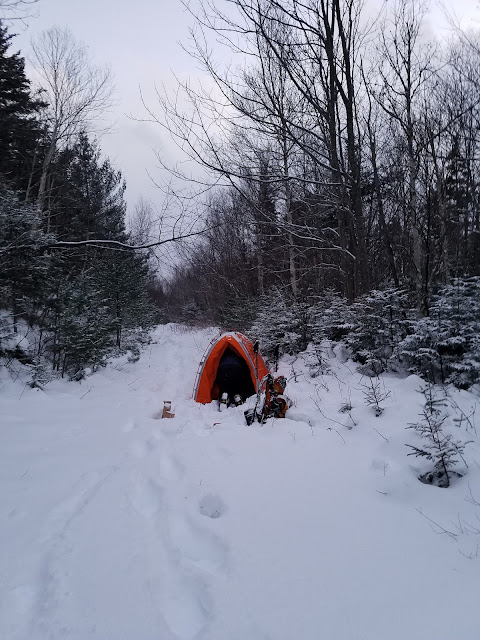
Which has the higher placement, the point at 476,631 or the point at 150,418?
the point at 476,631

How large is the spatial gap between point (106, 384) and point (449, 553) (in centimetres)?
661

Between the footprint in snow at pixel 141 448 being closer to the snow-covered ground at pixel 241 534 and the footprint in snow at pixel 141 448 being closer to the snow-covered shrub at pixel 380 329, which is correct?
the snow-covered ground at pixel 241 534

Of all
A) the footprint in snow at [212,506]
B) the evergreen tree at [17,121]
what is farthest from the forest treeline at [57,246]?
the footprint in snow at [212,506]

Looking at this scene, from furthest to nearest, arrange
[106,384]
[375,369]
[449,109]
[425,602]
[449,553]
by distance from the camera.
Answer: [449,109] < [106,384] < [375,369] < [449,553] < [425,602]

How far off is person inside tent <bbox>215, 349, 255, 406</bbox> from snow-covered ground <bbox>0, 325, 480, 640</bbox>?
206 centimetres

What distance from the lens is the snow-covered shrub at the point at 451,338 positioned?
4135 mm

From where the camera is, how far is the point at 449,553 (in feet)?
5.97

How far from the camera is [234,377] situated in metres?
6.21

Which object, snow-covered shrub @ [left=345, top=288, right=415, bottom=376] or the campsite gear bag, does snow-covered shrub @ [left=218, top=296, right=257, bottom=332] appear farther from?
the campsite gear bag

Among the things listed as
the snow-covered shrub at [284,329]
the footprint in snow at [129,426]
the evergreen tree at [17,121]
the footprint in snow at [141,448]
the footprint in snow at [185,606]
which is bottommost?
the footprint in snow at [129,426]

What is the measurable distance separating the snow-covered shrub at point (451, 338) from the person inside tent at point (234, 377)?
281 cm

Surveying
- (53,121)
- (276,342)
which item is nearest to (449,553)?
(276,342)

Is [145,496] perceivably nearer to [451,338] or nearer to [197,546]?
[197,546]

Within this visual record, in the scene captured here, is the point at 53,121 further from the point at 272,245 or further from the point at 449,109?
the point at 449,109
